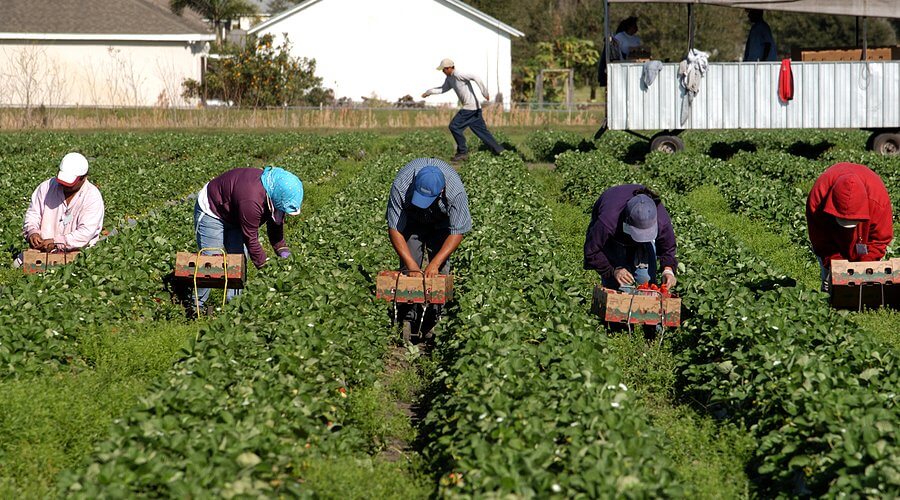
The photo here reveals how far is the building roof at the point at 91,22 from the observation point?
Result: 43.0 metres

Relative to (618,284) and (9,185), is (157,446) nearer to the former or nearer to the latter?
(618,284)

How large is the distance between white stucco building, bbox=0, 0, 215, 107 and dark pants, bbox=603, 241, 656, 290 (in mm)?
36239

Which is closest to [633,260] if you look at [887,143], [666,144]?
[666,144]

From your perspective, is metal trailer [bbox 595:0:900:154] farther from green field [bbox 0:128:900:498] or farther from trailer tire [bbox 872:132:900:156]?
green field [bbox 0:128:900:498]

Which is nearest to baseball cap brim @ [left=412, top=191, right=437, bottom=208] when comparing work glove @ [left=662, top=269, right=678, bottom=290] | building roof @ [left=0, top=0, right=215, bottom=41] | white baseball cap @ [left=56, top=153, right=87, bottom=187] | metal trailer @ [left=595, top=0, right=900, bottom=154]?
work glove @ [left=662, top=269, right=678, bottom=290]

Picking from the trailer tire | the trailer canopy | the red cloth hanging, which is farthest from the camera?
the trailer tire

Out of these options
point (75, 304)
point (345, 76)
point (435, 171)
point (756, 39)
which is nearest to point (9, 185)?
point (75, 304)

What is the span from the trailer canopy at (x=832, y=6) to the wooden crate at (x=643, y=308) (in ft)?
42.2

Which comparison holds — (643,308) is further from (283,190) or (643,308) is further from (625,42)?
(625,42)

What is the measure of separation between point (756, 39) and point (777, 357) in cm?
1583

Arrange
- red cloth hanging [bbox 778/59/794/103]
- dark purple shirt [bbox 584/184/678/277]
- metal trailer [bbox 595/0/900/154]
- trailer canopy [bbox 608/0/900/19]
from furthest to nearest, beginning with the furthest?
metal trailer [bbox 595/0/900/154], red cloth hanging [bbox 778/59/794/103], trailer canopy [bbox 608/0/900/19], dark purple shirt [bbox 584/184/678/277]

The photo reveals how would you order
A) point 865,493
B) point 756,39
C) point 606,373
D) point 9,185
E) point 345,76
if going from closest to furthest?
point 865,493
point 606,373
point 9,185
point 756,39
point 345,76

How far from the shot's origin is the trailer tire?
2091 cm

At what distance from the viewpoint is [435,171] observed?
313 inches
